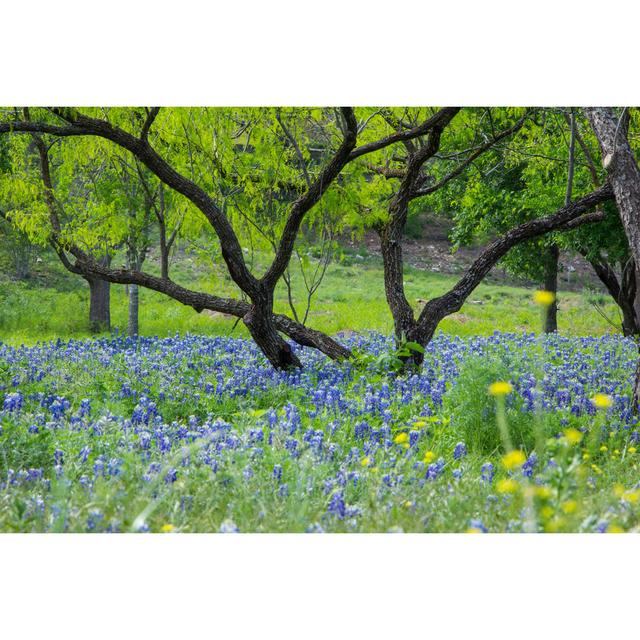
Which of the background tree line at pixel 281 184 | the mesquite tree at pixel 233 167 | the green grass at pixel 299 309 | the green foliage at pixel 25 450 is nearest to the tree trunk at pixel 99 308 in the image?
the green grass at pixel 299 309

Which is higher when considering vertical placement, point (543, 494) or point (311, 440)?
point (543, 494)

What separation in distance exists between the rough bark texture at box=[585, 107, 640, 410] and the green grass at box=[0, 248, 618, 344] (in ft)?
18.8

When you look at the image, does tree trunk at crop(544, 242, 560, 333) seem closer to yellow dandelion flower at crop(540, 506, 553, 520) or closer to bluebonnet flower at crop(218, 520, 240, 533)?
yellow dandelion flower at crop(540, 506, 553, 520)

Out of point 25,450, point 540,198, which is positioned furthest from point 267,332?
point 540,198

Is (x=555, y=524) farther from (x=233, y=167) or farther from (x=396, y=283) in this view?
(x=233, y=167)

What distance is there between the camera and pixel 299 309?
17438 millimetres

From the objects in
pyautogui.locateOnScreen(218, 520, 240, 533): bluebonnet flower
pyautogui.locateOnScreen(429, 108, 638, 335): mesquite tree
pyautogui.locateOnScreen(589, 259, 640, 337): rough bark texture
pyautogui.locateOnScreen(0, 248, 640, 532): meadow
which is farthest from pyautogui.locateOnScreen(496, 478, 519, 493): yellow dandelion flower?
pyautogui.locateOnScreen(589, 259, 640, 337): rough bark texture

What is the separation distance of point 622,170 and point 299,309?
12.1 m

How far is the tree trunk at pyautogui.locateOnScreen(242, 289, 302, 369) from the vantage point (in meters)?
7.27

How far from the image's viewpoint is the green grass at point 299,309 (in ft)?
46.2

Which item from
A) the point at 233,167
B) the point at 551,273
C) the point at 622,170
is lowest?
the point at 551,273
